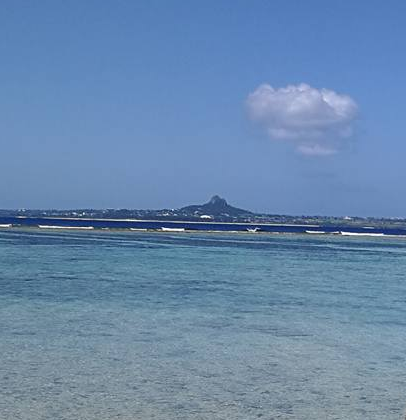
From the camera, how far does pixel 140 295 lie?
23.3 meters

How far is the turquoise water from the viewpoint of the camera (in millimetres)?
10820

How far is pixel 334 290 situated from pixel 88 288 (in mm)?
9924

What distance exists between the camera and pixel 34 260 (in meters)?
36.6

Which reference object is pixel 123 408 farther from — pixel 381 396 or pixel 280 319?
pixel 280 319

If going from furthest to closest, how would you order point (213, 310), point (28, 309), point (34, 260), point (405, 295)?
point (34, 260) < point (405, 295) < point (213, 310) < point (28, 309)

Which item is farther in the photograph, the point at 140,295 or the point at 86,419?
the point at 140,295

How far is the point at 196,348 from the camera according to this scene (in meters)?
14.8

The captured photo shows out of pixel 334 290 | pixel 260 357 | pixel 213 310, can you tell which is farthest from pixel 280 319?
pixel 334 290

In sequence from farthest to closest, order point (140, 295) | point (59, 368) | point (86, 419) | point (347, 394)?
point (140, 295), point (59, 368), point (347, 394), point (86, 419)

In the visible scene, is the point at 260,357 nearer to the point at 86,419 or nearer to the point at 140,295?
the point at 86,419

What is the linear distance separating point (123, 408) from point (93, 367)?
2.48 m

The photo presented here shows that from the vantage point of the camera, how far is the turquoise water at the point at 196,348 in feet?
35.5

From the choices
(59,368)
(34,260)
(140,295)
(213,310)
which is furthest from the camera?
(34,260)

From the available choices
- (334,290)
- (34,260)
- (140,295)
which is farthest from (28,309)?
(34,260)
